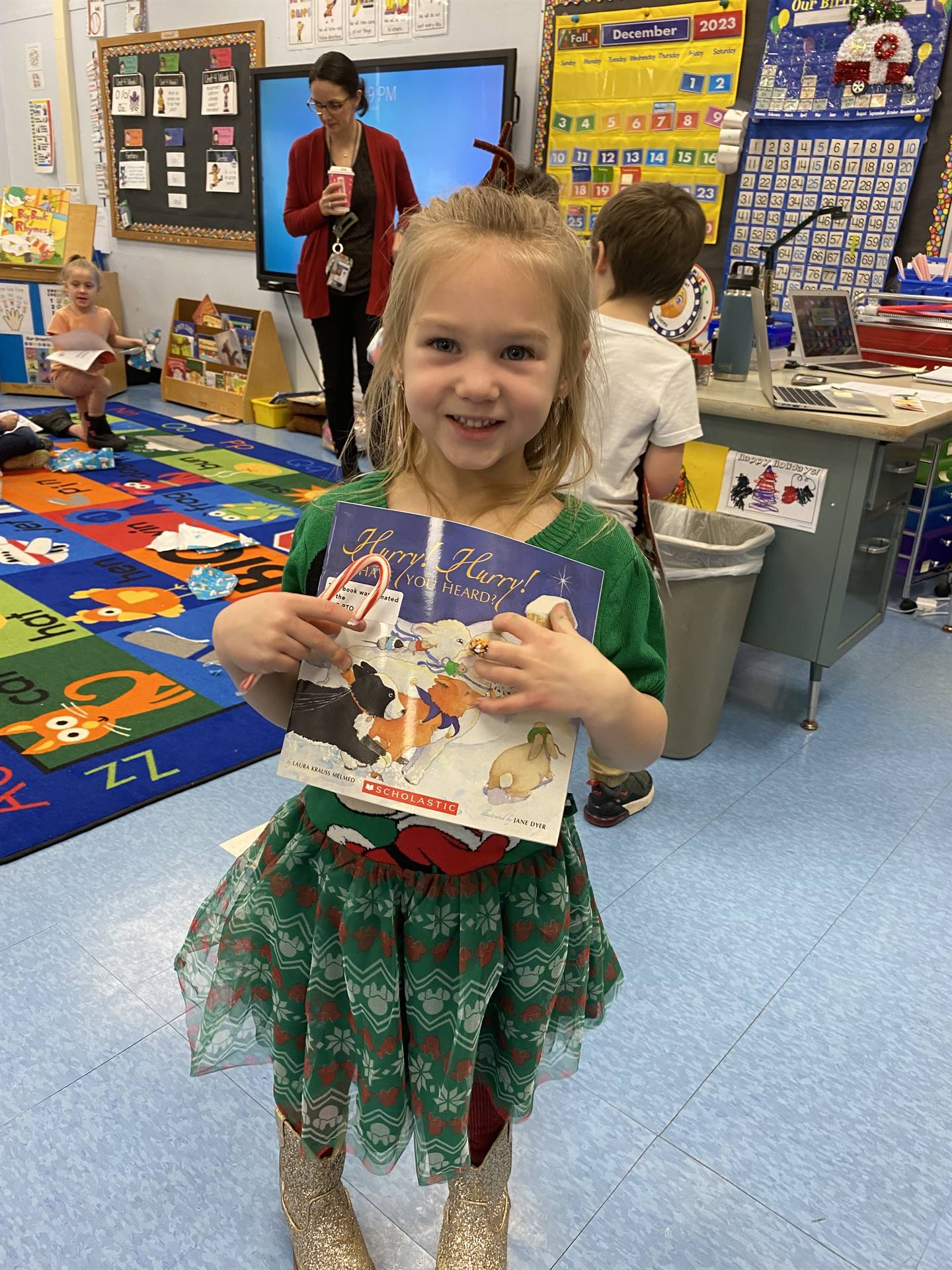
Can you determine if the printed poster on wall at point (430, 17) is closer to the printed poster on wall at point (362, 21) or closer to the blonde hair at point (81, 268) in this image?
the printed poster on wall at point (362, 21)

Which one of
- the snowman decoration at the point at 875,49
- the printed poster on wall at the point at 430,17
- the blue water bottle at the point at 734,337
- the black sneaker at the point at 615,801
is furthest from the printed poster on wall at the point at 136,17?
the black sneaker at the point at 615,801

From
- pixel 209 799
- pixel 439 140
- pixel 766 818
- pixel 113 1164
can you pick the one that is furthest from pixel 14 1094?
pixel 439 140

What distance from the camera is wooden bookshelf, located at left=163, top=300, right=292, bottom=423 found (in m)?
4.77

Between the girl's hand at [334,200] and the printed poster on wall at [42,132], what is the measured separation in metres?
4.36

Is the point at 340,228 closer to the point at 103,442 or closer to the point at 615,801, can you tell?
the point at 103,442

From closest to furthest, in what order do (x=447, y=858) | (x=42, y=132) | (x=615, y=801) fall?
(x=447, y=858)
(x=615, y=801)
(x=42, y=132)

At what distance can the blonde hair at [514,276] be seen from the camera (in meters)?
0.69

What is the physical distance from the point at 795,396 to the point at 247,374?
3.48 metres

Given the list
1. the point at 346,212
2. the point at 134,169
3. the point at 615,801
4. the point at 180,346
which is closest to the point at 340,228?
the point at 346,212

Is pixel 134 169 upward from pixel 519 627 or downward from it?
upward

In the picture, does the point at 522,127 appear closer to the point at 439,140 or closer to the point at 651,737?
the point at 439,140

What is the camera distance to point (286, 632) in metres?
0.68

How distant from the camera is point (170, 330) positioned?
5223mm

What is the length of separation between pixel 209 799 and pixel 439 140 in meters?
3.31
